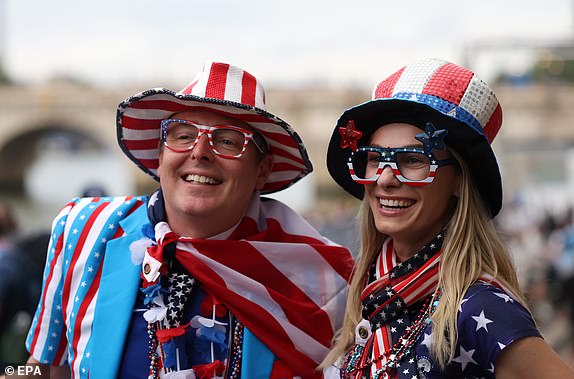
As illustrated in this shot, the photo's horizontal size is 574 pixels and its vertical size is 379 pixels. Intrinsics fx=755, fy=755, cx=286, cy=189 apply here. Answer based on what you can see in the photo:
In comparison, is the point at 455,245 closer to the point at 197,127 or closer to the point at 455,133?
the point at 455,133

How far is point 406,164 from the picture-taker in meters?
2.01

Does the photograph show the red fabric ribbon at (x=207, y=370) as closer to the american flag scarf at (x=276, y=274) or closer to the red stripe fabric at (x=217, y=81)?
the american flag scarf at (x=276, y=274)

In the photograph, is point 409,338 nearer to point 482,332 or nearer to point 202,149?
point 482,332

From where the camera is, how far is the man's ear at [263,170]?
2561mm

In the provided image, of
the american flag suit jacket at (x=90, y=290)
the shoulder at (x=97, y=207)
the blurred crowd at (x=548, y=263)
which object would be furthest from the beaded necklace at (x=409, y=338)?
the blurred crowd at (x=548, y=263)

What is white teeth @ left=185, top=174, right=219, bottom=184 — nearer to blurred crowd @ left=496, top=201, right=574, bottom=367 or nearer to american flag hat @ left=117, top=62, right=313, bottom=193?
american flag hat @ left=117, top=62, right=313, bottom=193

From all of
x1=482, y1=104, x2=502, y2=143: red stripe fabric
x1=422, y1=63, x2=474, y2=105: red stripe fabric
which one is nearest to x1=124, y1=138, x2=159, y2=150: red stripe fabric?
x1=422, y1=63, x2=474, y2=105: red stripe fabric

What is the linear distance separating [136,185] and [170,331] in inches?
1183

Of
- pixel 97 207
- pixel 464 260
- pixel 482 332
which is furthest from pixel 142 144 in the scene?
pixel 482 332

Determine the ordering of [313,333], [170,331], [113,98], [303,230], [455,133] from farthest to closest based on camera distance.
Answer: [113,98] < [303,230] < [313,333] < [170,331] < [455,133]

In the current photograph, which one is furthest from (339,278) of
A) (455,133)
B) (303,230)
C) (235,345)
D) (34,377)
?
(34,377)

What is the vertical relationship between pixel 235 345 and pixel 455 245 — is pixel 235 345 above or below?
below

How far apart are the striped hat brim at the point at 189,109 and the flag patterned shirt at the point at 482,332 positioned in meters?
0.86

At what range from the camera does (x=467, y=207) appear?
1.97 metres
